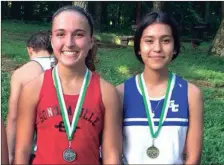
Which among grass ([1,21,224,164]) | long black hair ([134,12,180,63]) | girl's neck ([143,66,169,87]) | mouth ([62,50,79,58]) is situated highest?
long black hair ([134,12,180,63])

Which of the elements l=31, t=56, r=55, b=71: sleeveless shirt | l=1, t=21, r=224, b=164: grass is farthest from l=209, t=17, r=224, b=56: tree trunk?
l=31, t=56, r=55, b=71: sleeveless shirt

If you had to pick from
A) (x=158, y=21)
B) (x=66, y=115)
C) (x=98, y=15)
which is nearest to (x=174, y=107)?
(x=158, y=21)

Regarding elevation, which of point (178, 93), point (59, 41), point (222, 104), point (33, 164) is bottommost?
point (222, 104)

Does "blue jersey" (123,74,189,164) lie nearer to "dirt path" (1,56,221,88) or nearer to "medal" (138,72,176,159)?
"medal" (138,72,176,159)

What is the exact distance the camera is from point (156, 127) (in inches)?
106

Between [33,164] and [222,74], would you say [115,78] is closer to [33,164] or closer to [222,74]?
[222,74]

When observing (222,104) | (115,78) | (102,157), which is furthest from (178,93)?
(115,78)

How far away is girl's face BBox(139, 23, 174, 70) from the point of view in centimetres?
275

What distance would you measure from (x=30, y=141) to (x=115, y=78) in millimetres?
6564

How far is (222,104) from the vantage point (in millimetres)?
7840

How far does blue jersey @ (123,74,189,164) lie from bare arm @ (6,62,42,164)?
68 centimetres

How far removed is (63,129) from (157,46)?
0.65 metres

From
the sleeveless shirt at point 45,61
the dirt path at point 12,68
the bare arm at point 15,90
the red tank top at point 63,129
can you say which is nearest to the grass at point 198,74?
the dirt path at point 12,68

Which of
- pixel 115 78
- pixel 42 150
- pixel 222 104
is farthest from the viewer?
pixel 115 78
